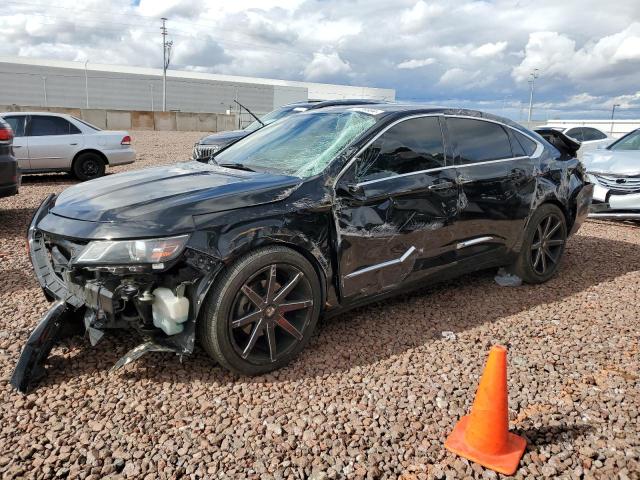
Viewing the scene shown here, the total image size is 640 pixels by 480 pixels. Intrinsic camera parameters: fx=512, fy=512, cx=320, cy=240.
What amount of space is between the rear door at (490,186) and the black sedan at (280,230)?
0.6 inches

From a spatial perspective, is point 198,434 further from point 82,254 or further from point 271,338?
point 82,254

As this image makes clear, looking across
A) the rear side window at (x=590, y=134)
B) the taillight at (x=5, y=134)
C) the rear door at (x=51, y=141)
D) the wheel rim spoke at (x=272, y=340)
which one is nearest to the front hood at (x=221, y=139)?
the rear door at (x=51, y=141)

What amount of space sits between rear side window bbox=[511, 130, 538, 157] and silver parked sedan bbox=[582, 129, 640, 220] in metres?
3.10

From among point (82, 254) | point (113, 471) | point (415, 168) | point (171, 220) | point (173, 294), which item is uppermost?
point (415, 168)

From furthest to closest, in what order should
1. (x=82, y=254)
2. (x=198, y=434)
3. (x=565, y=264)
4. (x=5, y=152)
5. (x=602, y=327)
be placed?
(x=5, y=152)
(x=565, y=264)
(x=602, y=327)
(x=82, y=254)
(x=198, y=434)

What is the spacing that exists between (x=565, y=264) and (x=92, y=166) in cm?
941

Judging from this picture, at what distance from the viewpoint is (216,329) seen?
2840 mm

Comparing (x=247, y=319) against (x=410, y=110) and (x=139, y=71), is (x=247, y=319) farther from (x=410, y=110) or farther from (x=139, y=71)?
(x=139, y=71)

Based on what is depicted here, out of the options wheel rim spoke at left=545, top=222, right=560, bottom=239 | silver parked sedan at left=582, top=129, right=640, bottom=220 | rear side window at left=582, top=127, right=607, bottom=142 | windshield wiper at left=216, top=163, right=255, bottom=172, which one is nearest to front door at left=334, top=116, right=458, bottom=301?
windshield wiper at left=216, top=163, right=255, bottom=172

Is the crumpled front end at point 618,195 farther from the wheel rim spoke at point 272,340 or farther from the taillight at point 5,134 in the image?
the taillight at point 5,134

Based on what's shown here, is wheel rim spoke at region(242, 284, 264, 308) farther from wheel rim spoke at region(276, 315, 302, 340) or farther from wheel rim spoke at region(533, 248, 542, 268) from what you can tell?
wheel rim spoke at region(533, 248, 542, 268)

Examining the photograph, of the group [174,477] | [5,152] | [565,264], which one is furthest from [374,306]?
[5,152]

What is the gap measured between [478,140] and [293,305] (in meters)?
2.27

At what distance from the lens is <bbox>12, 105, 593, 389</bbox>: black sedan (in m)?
2.77
